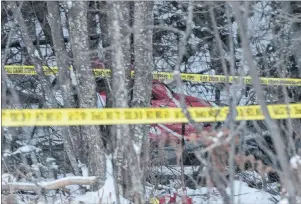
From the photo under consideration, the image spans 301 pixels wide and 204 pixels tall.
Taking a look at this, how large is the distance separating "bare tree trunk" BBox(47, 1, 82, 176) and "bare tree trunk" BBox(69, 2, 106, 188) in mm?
339

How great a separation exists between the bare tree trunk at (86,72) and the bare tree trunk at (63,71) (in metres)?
0.34

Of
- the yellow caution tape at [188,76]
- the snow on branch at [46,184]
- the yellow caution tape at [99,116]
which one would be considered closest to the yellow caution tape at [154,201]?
the snow on branch at [46,184]

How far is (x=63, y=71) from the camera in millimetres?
6086

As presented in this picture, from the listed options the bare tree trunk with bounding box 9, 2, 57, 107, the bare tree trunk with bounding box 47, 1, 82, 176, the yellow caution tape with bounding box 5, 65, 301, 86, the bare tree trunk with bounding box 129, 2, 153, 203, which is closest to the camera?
the bare tree trunk with bounding box 129, 2, 153, 203

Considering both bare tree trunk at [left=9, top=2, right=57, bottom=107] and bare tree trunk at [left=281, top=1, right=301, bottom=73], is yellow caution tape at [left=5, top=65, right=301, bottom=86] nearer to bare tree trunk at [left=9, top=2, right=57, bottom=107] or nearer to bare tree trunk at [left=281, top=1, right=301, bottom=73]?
bare tree trunk at [left=9, top=2, right=57, bottom=107]

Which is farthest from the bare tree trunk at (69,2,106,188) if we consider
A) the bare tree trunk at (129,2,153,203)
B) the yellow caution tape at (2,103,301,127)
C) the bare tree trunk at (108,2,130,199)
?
the yellow caution tape at (2,103,301,127)

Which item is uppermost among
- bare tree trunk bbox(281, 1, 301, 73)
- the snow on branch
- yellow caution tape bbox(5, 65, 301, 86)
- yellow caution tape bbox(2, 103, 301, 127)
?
bare tree trunk bbox(281, 1, 301, 73)

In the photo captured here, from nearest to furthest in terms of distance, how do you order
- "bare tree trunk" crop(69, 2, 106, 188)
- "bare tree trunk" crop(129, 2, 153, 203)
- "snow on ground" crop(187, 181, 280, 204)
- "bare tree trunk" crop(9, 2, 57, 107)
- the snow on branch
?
the snow on branch < "bare tree trunk" crop(129, 2, 153, 203) < "bare tree trunk" crop(69, 2, 106, 188) < "snow on ground" crop(187, 181, 280, 204) < "bare tree trunk" crop(9, 2, 57, 107)

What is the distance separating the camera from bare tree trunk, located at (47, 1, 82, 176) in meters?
6.05

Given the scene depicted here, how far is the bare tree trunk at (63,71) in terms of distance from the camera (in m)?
6.05

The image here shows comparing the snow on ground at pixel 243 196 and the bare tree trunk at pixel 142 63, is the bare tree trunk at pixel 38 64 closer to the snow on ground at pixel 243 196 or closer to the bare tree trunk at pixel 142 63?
the bare tree trunk at pixel 142 63

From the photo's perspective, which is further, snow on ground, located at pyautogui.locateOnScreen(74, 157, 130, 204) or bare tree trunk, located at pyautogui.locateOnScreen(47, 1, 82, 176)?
bare tree trunk, located at pyautogui.locateOnScreen(47, 1, 82, 176)

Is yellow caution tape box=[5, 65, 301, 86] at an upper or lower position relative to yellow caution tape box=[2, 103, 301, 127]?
upper

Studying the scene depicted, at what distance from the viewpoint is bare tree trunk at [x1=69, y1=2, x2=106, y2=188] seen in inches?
222
